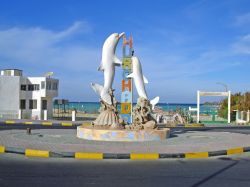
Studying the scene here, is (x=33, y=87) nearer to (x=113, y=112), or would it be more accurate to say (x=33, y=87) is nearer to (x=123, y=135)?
(x=113, y=112)

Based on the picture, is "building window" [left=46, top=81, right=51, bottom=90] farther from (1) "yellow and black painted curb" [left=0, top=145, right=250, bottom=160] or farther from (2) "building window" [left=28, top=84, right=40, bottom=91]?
(1) "yellow and black painted curb" [left=0, top=145, right=250, bottom=160]

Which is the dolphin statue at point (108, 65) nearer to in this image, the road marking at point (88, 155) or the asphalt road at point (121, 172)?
the road marking at point (88, 155)

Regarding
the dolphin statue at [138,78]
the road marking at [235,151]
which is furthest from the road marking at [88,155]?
the dolphin statue at [138,78]

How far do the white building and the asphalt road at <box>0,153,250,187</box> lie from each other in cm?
3193

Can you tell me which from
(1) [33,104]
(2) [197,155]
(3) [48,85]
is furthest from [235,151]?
(1) [33,104]

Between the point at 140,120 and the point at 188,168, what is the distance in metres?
8.20

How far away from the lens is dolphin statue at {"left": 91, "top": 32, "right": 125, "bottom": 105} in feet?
64.6

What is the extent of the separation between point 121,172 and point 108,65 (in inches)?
404

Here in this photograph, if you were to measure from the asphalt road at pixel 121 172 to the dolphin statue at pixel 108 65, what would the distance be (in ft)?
24.5

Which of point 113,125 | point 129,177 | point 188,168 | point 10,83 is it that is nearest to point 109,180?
point 129,177

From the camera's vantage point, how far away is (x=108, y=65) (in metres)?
19.8

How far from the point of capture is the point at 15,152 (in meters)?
13.3

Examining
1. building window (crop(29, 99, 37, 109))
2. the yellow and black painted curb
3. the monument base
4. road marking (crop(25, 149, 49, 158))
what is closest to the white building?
building window (crop(29, 99, 37, 109))

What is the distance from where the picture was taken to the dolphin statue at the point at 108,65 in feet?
64.6
